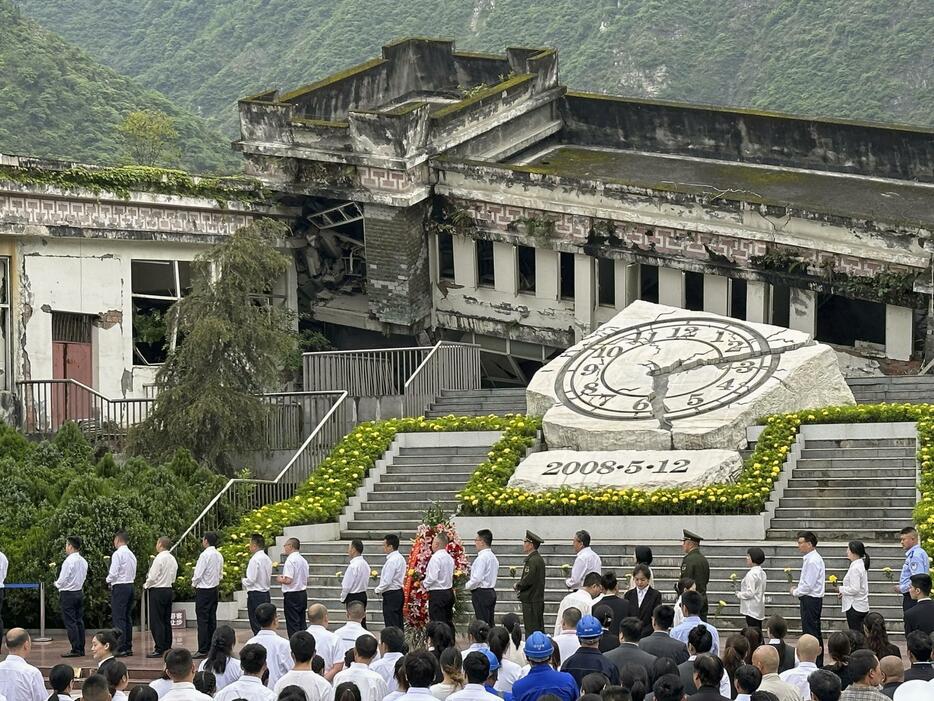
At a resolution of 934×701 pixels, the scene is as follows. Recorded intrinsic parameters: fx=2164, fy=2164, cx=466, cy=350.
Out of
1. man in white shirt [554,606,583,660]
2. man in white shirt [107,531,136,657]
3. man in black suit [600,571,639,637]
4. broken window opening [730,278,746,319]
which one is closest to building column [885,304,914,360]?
broken window opening [730,278,746,319]

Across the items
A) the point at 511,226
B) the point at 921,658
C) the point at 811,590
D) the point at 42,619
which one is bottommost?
the point at 42,619

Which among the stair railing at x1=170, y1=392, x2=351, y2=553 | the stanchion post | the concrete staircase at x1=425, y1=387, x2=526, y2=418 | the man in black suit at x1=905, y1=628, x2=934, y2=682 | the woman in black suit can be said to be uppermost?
the man in black suit at x1=905, y1=628, x2=934, y2=682

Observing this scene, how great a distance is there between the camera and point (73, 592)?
1109 inches

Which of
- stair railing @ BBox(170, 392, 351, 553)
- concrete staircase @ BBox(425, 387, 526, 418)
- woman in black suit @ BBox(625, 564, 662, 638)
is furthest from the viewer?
concrete staircase @ BBox(425, 387, 526, 418)

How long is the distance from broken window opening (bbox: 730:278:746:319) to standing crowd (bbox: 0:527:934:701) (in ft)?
40.6

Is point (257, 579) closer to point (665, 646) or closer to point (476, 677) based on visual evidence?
point (665, 646)

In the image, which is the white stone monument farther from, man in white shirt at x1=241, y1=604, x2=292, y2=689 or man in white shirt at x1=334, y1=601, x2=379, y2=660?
man in white shirt at x1=241, y1=604, x2=292, y2=689

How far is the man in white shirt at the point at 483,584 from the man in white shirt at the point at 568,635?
4.64 metres

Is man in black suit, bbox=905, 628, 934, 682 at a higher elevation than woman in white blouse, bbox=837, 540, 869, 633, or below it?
Result: higher

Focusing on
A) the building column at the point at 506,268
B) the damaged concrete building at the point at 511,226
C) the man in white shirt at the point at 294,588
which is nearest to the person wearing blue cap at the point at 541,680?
the man in white shirt at the point at 294,588

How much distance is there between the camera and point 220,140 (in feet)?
199

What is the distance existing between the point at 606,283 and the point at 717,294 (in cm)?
250

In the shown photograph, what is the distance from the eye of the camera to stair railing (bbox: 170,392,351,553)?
31794mm

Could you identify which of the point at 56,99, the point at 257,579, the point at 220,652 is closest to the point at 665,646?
the point at 220,652
